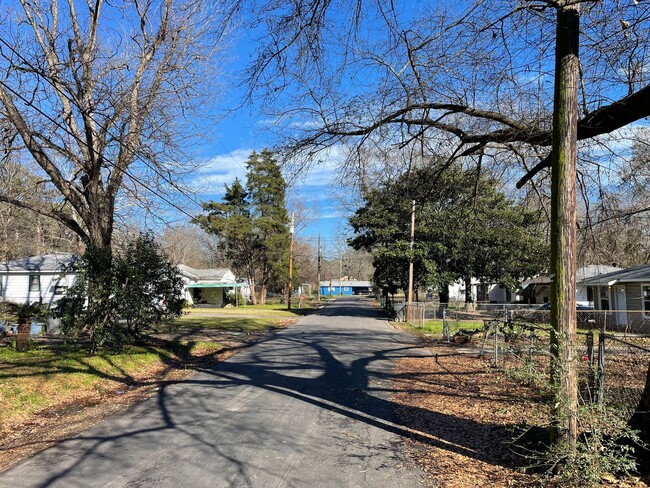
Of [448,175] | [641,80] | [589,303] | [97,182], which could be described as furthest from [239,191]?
[641,80]

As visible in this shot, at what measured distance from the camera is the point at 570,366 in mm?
4410

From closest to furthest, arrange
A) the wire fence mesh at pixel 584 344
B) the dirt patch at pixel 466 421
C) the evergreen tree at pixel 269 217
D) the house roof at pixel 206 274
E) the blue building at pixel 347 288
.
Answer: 1. the dirt patch at pixel 466 421
2. the wire fence mesh at pixel 584 344
3. the house roof at pixel 206 274
4. the evergreen tree at pixel 269 217
5. the blue building at pixel 347 288

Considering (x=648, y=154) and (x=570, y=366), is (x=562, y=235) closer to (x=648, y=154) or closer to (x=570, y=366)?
(x=570, y=366)

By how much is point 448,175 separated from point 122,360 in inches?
344

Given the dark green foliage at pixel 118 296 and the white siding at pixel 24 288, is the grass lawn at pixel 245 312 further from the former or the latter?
the dark green foliage at pixel 118 296

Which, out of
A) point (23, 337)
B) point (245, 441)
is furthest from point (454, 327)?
point (245, 441)

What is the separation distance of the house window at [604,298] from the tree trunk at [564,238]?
25568 millimetres

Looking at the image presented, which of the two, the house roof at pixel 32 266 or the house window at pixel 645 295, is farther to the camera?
the house roof at pixel 32 266

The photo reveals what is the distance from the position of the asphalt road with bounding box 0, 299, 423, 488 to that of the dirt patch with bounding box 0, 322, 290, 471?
0.29 meters

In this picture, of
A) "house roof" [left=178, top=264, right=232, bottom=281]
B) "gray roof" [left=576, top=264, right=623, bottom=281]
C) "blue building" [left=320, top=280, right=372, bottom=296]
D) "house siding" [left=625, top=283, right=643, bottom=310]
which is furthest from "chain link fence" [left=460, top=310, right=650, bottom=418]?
"blue building" [left=320, top=280, right=372, bottom=296]

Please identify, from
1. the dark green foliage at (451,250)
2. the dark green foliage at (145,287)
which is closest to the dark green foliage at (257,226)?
the dark green foliage at (451,250)

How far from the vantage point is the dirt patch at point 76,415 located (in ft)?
18.8

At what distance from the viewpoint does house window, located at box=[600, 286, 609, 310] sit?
26469 mm

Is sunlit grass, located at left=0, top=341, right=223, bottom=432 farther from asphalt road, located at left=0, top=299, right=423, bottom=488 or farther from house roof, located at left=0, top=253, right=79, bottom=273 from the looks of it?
house roof, located at left=0, top=253, right=79, bottom=273
